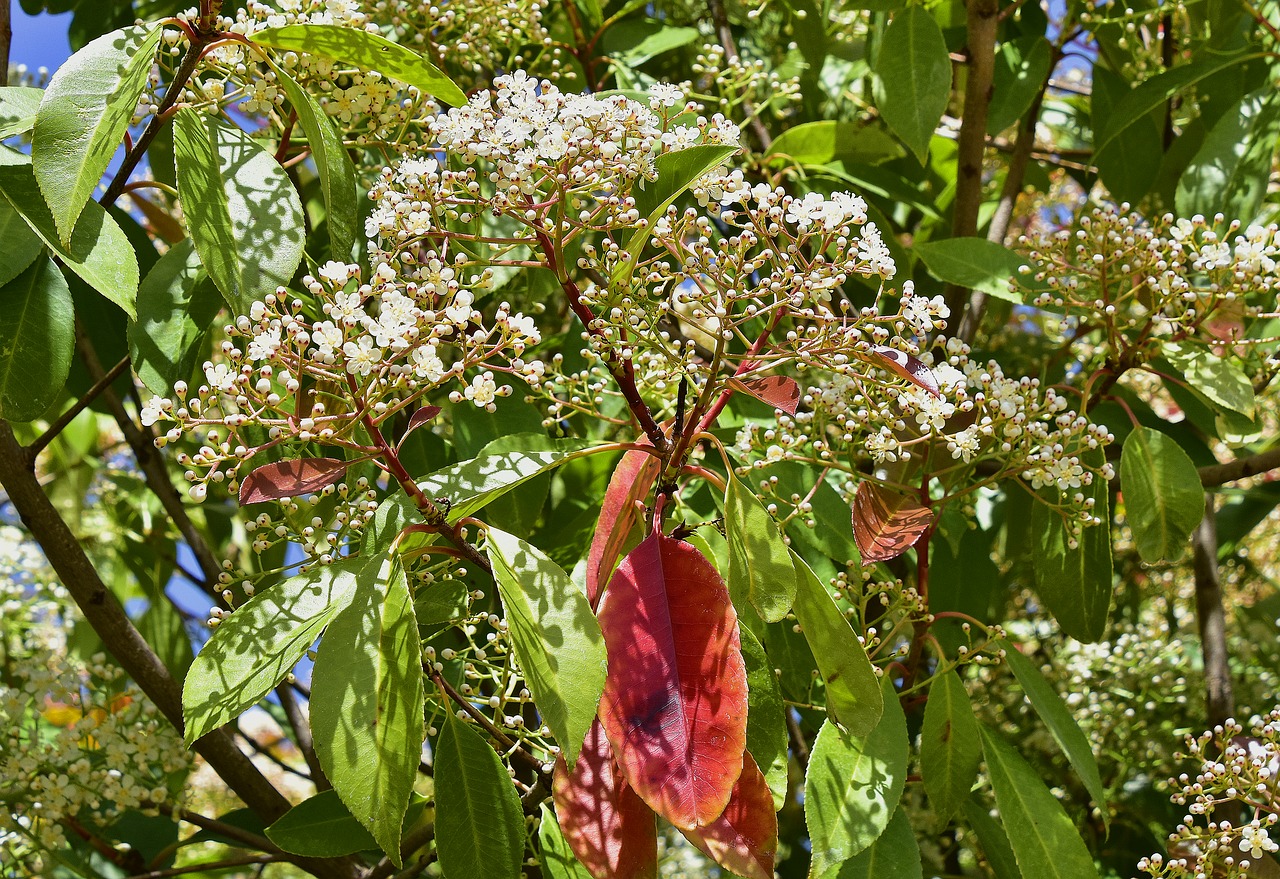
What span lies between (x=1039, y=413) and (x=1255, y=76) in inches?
41.6

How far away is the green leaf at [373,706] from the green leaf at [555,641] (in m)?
0.08

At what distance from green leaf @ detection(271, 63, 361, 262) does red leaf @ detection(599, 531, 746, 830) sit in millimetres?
410

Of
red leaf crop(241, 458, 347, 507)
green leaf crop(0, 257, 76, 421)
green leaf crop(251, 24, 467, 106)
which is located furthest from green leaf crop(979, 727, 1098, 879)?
green leaf crop(0, 257, 76, 421)

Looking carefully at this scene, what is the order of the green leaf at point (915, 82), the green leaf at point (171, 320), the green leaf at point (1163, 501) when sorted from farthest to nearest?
the green leaf at point (915, 82), the green leaf at point (1163, 501), the green leaf at point (171, 320)

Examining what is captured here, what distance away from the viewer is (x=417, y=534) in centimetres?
105

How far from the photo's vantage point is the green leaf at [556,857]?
1.13 metres

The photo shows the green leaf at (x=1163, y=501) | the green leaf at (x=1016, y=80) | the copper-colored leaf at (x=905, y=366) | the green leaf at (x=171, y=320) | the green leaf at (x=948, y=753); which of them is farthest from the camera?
the green leaf at (x=1016, y=80)

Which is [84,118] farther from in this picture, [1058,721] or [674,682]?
[1058,721]

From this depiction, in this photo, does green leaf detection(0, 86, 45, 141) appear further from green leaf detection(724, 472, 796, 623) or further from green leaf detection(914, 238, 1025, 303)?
green leaf detection(914, 238, 1025, 303)

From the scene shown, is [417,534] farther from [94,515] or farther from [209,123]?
[94,515]

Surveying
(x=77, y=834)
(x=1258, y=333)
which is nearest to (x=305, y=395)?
(x=77, y=834)

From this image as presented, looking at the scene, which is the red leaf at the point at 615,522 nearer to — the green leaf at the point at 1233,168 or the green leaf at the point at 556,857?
the green leaf at the point at 556,857

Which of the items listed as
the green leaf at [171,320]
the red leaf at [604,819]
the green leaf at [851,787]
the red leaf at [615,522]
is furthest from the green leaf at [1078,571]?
the green leaf at [171,320]

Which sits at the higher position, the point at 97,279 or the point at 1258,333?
the point at 1258,333
